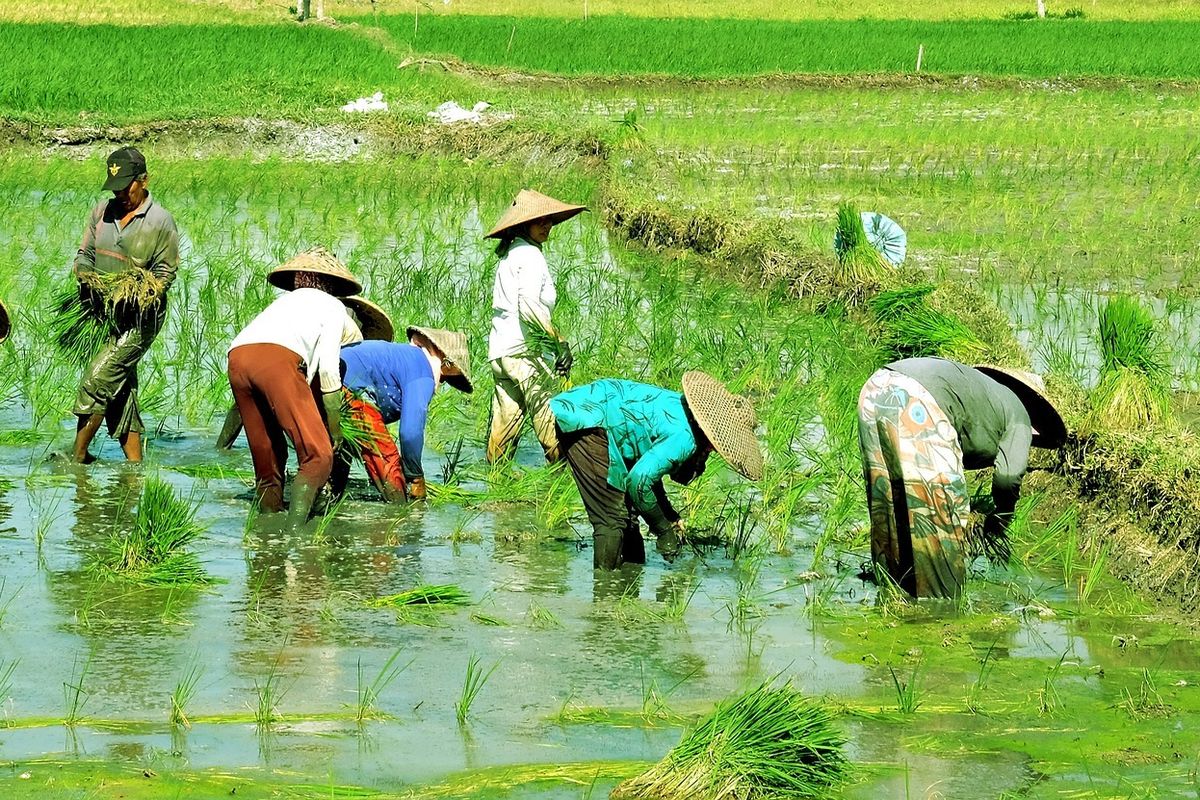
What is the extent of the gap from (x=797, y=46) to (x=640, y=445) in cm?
2227

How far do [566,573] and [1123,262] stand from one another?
23.6ft

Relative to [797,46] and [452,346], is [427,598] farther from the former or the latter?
[797,46]

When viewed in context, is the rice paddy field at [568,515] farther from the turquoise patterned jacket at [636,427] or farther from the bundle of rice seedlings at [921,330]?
the turquoise patterned jacket at [636,427]

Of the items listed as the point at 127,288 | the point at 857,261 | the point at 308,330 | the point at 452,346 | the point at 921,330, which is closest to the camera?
the point at 308,330

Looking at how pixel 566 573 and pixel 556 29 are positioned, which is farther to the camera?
pixel 556 29

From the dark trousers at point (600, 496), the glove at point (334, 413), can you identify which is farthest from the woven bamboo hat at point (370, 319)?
the dark trousers at point (600, 496)

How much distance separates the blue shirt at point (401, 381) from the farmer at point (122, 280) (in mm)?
1076

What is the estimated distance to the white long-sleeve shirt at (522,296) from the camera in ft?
22.3

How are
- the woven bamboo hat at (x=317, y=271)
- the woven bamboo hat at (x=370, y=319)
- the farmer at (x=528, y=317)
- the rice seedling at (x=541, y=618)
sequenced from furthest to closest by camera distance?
the woven bamboo hat at (x=370, y=319), the farmer at (x=528, y=317), the woven bamboo hat at (x=317, y=271), the rice seedling at (x=541, y=618)

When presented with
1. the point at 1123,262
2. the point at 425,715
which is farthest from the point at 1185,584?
the point at 1123,262

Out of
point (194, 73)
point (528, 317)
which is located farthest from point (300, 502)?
point (194, 73)

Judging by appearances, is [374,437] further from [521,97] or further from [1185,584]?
[521,97]

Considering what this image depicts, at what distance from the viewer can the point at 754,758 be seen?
3.71 metres

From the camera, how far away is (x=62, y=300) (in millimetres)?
7391
